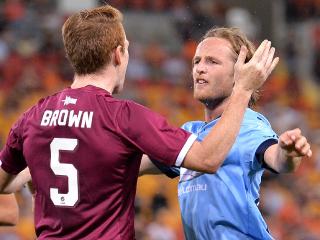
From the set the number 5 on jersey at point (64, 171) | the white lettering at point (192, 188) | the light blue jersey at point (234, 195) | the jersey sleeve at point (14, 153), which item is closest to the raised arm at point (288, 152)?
→ the light blue jersey at point (234, 195)

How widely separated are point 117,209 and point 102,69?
0.56m

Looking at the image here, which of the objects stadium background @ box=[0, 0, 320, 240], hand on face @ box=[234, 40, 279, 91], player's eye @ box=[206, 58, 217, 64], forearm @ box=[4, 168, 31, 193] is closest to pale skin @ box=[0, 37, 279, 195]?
→ hand on face @ box=[234, 40, 279, 91]

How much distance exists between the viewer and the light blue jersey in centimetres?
394

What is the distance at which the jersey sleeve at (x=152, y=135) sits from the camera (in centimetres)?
348

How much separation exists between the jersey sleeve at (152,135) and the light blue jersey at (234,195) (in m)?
0.48

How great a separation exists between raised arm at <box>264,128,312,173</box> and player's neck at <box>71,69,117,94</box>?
0.71 meters

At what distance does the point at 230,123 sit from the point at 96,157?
1.74 ft

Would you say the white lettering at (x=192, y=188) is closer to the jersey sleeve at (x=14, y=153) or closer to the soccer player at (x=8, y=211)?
the jersey sleeve at (x=14, y=153)

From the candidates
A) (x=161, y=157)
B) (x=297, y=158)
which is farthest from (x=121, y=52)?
(x=297, y=158)

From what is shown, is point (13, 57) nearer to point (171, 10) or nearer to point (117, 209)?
point (171, 10)

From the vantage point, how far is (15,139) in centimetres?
379

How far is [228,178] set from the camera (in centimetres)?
398

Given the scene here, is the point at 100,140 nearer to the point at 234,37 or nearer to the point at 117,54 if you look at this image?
the point at 117,54

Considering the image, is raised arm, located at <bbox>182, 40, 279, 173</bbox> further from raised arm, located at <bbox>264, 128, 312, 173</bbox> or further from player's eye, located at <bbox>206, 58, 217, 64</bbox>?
player's eye, located at <bbox>206, 58, 217, 64</bbox>
